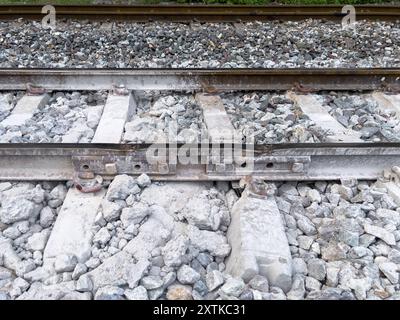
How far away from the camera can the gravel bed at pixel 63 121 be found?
142 inches

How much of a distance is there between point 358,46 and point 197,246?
17.9ft

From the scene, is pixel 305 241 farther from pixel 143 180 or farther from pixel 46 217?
pixel 46 217

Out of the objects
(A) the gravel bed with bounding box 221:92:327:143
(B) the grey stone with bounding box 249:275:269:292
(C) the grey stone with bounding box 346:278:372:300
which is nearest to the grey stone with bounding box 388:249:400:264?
(C) the grey stone with bounding box 346:278:372:300

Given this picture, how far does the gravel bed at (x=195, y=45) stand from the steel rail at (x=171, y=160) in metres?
2.77

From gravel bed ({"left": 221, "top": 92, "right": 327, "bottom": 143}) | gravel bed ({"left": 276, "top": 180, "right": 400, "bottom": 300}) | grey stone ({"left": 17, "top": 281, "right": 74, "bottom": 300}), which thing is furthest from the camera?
gravel bed ({"left": 221, "top": 92, "right": 327, "bottom": 143})

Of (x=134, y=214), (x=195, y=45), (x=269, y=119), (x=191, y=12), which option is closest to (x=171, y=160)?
(x=134, y=214)

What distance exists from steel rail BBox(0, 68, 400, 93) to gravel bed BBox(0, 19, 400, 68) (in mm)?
816

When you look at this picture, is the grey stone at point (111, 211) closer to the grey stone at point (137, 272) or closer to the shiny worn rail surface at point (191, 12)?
the grey stone at point (137, 272)

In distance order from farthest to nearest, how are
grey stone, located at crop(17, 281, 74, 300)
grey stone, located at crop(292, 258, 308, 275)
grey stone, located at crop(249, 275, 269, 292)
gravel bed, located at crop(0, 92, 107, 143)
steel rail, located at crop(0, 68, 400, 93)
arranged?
steel rail, located at crop(0, 68, 400, 93) < gravel bed, located at crop(0, 92, 107, 143) < grey stone, located at crop(292, 258, 308, 275) < grey stone, located at crop(249, 275, 269, 292) < grey stone, located at crop(17, 281, 74, 300)

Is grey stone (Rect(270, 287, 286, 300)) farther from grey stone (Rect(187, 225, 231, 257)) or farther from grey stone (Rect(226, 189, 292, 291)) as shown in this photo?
grey stone (Rect(187, 225, 231, 257))

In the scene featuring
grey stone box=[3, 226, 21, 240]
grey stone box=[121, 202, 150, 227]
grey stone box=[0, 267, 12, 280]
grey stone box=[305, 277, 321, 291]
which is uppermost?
grey stone box=[121, 202, 150, 227]

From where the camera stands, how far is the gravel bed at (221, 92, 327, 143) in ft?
12.3

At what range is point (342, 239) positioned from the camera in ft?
8.73
